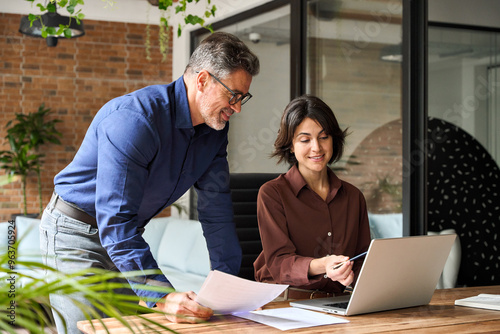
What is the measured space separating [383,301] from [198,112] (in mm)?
730

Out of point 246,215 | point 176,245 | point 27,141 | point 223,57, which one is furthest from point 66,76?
point 223,57

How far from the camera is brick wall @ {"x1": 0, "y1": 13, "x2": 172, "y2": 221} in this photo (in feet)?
21.0

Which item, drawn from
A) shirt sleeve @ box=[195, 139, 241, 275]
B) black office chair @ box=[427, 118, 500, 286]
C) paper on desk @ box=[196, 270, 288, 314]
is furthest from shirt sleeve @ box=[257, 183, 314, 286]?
black office chair @ box=[427, 118, 500, 286]

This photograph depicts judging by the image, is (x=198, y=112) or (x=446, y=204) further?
(x=446, y=204)

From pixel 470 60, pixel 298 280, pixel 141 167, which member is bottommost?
pixel 298 280

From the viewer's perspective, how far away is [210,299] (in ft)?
4.40

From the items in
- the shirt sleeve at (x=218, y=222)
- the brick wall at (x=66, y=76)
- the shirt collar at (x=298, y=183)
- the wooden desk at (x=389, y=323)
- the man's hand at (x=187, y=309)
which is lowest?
the wooden desk at (x=389, y=323)

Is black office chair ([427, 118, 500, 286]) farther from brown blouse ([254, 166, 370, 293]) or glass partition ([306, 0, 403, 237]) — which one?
brown blouse ([254, 166, 370, 293])

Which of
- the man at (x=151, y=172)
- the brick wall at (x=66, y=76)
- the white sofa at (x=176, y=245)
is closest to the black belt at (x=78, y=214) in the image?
the man at (x=151, y=172)

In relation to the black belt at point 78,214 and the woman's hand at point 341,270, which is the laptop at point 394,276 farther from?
the black belt at point 78,214

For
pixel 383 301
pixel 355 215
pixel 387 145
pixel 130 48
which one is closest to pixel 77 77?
pixel 130 48

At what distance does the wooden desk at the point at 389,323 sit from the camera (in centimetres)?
130

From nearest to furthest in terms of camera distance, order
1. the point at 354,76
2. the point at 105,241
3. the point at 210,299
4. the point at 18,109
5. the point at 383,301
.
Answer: the point at 210,299
the point at 105,241
the point at 383,301
the point at 354,76
the point at 18,109

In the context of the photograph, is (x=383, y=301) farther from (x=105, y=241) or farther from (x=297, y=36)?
(x=297, y=36)
